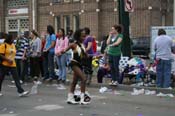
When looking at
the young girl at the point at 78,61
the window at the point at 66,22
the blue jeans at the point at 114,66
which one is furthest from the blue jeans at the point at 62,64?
the window at the point at 66,22

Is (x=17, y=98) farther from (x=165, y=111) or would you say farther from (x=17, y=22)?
(x=17, y=22)

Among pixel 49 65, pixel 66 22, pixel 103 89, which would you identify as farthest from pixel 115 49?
pixel 66 22

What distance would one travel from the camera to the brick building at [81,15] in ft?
114

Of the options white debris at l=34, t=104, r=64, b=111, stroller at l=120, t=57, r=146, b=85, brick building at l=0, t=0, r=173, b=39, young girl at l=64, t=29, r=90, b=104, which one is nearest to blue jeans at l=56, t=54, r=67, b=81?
stroller at l=120, t=57, r=146, b=85

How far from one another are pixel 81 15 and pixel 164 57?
81.5 feet

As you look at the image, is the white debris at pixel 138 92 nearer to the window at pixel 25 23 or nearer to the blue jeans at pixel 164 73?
the blue jeans at pixel 164 73

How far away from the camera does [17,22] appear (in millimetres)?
42812

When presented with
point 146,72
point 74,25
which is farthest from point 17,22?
point 146,72

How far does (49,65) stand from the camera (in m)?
15.6

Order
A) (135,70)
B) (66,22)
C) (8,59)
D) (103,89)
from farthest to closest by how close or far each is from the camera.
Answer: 1. (66,22)
2. (135,70)
3. (103,89)
4. (8,59)

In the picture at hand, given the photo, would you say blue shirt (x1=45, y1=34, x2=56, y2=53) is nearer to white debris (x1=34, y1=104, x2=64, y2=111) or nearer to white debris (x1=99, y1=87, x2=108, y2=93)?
white debris (x1=99, y1=87, x2=108, y2=93)

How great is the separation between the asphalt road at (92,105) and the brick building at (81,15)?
21815 millimetres

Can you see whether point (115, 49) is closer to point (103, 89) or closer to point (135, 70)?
point (103, 89)

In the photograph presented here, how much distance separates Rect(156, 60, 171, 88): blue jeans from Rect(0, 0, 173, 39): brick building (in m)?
20.8
